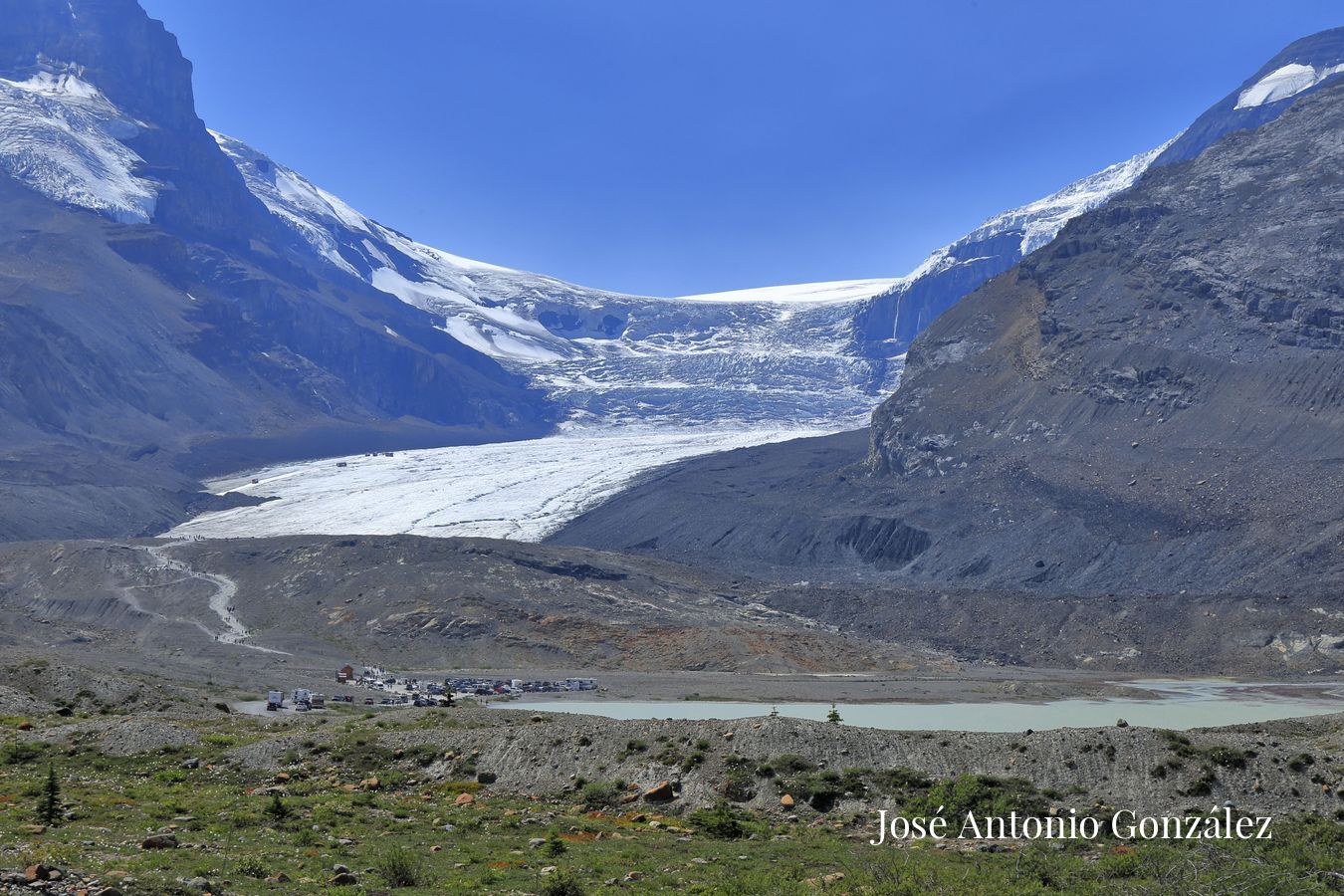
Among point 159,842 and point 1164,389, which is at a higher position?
point 1164,389

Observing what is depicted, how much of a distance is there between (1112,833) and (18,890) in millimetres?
19978

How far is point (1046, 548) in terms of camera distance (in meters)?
114

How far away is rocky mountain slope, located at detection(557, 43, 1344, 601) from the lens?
109m

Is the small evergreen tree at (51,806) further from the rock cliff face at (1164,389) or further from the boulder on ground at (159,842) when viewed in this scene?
the rock cliff face at (1164,389)

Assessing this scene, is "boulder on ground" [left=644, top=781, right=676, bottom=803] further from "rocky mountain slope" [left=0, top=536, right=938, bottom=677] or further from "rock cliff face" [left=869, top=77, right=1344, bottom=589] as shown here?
"rock cliff face" [left=869, top=77, right=1344, bottom=589]

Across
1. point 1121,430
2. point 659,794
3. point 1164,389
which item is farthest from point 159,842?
point 1164,389

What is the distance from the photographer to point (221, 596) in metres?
113

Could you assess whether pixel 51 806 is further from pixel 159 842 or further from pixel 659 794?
pixel 659 794

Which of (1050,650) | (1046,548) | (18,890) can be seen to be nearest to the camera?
(18,890)

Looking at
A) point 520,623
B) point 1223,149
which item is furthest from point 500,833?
point 1223,149

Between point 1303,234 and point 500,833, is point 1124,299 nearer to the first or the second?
point 1303,234

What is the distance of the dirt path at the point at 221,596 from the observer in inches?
3776

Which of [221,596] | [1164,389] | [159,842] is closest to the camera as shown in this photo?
[159,842]

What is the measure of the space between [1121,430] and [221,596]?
9204 centimetres
